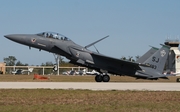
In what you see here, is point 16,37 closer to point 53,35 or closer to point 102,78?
point 53,35

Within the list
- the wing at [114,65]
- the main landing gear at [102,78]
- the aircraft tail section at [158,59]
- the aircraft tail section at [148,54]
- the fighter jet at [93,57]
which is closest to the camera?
the fighter jet at [93,57]

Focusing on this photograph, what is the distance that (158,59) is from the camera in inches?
1182

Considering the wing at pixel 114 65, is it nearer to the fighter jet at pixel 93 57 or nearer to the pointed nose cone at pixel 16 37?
the fighter jet at pixel 93 57

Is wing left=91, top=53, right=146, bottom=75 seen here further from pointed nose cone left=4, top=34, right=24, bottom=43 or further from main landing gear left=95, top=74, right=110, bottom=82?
pointed nose cone left=4, top=34, right=24, bottom=43

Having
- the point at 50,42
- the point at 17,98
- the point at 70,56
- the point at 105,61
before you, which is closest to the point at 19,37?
the point at 50,42

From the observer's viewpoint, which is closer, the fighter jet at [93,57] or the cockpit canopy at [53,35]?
the fighter jet at [93,57]

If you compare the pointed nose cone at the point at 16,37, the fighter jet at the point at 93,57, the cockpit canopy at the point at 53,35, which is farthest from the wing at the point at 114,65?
the pointed nose cone at the point at 16,37

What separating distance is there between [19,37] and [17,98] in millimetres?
15383

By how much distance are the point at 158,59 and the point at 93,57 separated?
557 centimetres

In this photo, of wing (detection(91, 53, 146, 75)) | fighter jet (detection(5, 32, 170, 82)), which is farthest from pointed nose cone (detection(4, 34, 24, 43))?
wing (detection(91, 53, 146, 75))

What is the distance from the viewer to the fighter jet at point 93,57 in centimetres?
2812

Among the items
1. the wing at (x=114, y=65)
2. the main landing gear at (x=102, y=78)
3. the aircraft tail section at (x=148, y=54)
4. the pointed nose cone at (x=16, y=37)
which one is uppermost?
the pointed nose cone at (x=16, y=37)

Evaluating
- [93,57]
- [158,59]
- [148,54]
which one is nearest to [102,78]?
[93,57]

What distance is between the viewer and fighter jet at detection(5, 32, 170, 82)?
2812 centimetres
